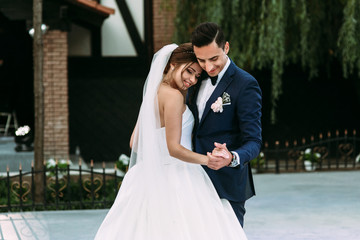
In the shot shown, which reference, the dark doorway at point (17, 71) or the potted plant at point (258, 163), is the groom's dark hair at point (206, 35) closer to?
the potted plant at point (258, 163)

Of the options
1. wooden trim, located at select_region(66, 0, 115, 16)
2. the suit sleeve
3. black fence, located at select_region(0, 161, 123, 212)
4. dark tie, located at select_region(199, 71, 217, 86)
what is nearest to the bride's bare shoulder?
dark tie, located at select_region(199, 71, 217, 86)

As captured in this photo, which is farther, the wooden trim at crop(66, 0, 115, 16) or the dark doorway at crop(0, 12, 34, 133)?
the dark doorway at crop(0, 12, 34, 133)

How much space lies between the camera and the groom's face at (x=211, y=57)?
4332mm

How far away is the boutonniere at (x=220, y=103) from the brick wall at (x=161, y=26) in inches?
438

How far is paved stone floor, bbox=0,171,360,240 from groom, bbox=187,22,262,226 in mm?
3087

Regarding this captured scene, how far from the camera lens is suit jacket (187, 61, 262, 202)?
176 inches

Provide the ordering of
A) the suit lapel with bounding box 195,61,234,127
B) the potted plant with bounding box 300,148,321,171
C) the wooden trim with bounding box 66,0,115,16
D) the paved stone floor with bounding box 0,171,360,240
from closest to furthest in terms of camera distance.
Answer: the suit lapel with bounding box 195,61,234,127, the paved stone floor with bounding box 0,171,360,240, the wooden trim with bounding box 66,0,115,16, the potted plant with bounding box 300,148,321,171

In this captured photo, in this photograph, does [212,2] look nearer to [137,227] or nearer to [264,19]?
[264,19]

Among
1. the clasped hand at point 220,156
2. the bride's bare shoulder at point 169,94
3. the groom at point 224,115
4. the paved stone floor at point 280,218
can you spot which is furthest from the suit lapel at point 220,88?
the paved stone floor at point 280,218

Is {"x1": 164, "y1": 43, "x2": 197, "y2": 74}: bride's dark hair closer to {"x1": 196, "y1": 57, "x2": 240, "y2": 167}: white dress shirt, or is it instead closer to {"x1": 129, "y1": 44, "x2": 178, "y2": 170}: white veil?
{"x1": 129, "y1": 44, "x2": 178, "y2": 170}: white veil

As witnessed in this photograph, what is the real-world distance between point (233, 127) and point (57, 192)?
216 inches

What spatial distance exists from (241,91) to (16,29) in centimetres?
1379

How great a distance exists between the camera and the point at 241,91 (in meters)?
4.50

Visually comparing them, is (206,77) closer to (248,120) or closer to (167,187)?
(248,120)
